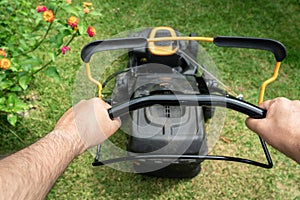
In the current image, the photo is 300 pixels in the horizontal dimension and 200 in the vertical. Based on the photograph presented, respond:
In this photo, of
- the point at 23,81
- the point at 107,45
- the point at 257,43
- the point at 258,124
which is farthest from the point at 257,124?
the point at 23,81

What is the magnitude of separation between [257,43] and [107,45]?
0.48 m

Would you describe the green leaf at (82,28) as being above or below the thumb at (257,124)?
above

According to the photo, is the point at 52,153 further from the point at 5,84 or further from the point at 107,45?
the point at 5,84

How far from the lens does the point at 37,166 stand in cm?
87

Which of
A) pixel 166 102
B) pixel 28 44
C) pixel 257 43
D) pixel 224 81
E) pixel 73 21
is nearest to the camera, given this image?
pixel 166 102

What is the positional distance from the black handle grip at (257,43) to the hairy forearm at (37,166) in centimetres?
57

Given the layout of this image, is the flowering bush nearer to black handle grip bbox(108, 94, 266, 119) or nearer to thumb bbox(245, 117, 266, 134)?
black handle grip bbox(108, 94, 266, 119)

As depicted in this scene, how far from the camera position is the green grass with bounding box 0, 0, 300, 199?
5.71ft

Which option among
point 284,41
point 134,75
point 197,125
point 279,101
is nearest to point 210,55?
point 284,41

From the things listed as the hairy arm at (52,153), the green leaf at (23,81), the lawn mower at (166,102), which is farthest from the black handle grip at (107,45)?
the green leaf at (23,81)

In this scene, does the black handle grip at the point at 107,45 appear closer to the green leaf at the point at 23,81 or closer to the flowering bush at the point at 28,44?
the flowering bush at the point at 28,44

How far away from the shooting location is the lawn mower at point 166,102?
1003mm

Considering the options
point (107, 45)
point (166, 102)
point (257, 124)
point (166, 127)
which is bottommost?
point (166, 127)

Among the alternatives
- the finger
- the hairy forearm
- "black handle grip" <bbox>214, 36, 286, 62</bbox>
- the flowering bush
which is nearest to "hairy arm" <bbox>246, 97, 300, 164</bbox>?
the finger
